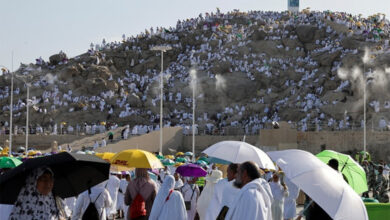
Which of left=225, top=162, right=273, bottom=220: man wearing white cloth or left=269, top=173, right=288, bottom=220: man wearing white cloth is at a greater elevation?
left=225, top=162, right=273, bottom=220: man wearing white cloth

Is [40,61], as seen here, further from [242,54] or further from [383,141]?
[383,141]

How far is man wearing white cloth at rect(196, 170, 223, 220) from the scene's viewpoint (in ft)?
30.8

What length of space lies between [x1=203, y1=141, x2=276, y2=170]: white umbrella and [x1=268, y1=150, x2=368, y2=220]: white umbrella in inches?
73.4

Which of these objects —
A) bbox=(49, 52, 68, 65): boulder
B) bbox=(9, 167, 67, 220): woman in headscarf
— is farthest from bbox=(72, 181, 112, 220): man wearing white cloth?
bbox=(49, 52, 68, 65): boulder

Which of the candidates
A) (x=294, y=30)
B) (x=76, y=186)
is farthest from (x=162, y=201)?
(x=294, y=30)

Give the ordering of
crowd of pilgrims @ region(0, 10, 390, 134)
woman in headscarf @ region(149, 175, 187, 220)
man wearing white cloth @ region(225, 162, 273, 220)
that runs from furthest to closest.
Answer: crowd of pilgrims @ region(0, 10, 390, 134), woman in headscarf @ region(149, 175, 187, 220), man wearing white cloth @ region(225, 162, 273, 220)

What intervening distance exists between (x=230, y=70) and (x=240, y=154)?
45369mm

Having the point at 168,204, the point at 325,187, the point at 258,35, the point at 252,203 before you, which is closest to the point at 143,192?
the point at 168,204

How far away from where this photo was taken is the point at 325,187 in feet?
21.6

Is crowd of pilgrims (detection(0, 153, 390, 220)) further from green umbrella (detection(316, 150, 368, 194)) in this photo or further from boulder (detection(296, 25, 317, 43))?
boulder (detection(296, 25, 317, 43))

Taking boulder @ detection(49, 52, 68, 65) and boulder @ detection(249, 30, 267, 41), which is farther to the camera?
boulder @ detection(49, 52, 68, 65)

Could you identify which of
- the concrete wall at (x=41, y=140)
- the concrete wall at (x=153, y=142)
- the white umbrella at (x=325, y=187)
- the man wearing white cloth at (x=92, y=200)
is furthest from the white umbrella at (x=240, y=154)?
the concrete wall at (x=41, y=140)

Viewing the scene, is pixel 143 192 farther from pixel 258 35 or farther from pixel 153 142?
pixel 258 35

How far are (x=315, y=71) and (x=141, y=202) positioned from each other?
43.7m
